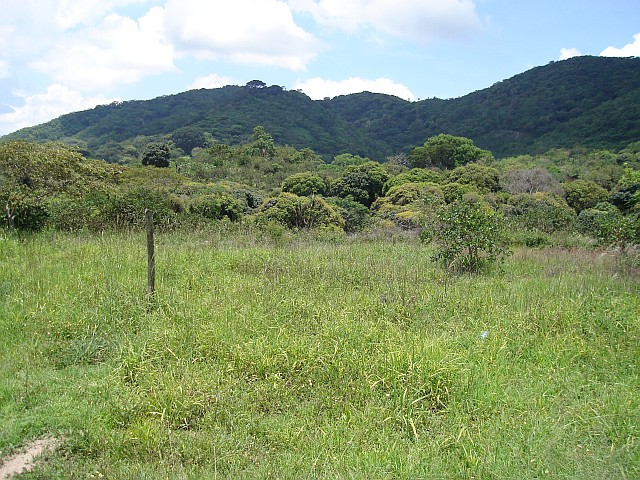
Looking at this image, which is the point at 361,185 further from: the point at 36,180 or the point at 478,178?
the point at 36,180

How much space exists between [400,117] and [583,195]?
5999 centimetres

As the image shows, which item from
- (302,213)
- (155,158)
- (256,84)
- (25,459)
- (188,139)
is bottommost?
(25,459)

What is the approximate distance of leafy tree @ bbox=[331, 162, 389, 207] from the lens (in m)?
24.1

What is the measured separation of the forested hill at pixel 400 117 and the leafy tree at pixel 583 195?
19.1 m

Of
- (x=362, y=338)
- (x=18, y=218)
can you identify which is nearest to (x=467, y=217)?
(x=362, y=338)

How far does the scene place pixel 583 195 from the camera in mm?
23609

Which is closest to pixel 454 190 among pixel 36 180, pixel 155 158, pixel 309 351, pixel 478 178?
pixel 478 178

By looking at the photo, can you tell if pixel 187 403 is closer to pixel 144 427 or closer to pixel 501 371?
pixel 144 427

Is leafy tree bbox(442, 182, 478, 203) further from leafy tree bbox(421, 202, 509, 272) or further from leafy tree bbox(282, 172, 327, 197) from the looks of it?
leafy tree bbox(421, 202, 509, 272)

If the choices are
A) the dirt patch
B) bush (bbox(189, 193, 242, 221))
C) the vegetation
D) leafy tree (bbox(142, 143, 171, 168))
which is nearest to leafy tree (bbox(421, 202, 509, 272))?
the vegetation

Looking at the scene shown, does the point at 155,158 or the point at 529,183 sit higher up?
the point at 155,158

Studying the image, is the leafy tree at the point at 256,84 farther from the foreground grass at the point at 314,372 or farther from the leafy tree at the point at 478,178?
the foreground grass at the point at 314,372

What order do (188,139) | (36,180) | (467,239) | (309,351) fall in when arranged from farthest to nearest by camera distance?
1. (188,139)
2. (36,180)
3. (467,239)
4. (309,351)

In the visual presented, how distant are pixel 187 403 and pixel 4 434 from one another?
122 centimetres
